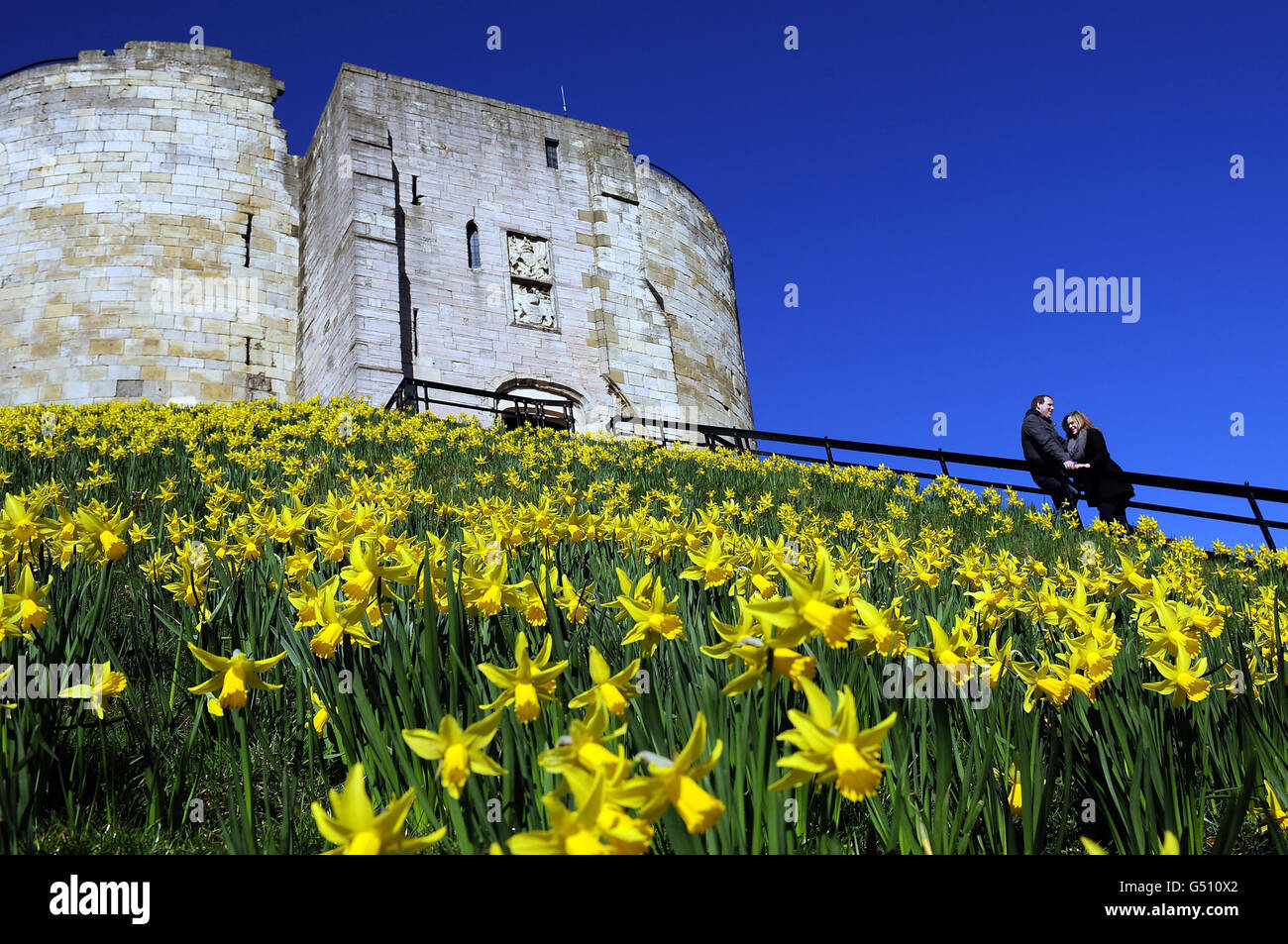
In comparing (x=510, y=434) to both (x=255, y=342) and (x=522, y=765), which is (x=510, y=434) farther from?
(x=255, y=342)

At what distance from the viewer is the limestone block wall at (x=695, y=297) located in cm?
2284

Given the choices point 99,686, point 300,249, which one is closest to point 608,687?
point 99,686

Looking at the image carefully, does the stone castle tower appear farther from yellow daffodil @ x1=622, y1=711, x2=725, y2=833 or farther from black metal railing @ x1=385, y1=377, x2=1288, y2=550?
yellow daffodil @ x1=622, y1=711, x2=725, y2=833

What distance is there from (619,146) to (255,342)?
1142cm

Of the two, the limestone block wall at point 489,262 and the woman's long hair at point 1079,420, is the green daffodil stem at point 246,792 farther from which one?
the limestone block wall at point 489,262

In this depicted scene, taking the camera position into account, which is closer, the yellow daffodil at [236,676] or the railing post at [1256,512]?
the yellow daffodil at [236,676]

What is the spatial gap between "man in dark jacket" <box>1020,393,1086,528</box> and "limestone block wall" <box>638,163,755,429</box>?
518 inches

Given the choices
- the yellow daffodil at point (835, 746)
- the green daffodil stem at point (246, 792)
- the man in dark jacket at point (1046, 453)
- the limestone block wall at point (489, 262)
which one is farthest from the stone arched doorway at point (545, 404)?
the yellow daffodil at point (835, 746)

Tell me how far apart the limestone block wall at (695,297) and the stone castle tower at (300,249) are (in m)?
0.60

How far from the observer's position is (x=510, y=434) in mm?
9773

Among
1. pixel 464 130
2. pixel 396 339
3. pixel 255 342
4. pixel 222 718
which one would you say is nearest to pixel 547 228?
pixel 464 130

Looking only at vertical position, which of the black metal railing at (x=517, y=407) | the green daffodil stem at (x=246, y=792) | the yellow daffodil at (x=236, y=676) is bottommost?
the green daffodil stem at (x=246, y=792)

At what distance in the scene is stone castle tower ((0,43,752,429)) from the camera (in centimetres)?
1745

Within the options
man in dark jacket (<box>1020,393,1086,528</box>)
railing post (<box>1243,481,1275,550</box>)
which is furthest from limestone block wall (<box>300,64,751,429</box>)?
railing post (<box>1243,481,1275,550</box>)
